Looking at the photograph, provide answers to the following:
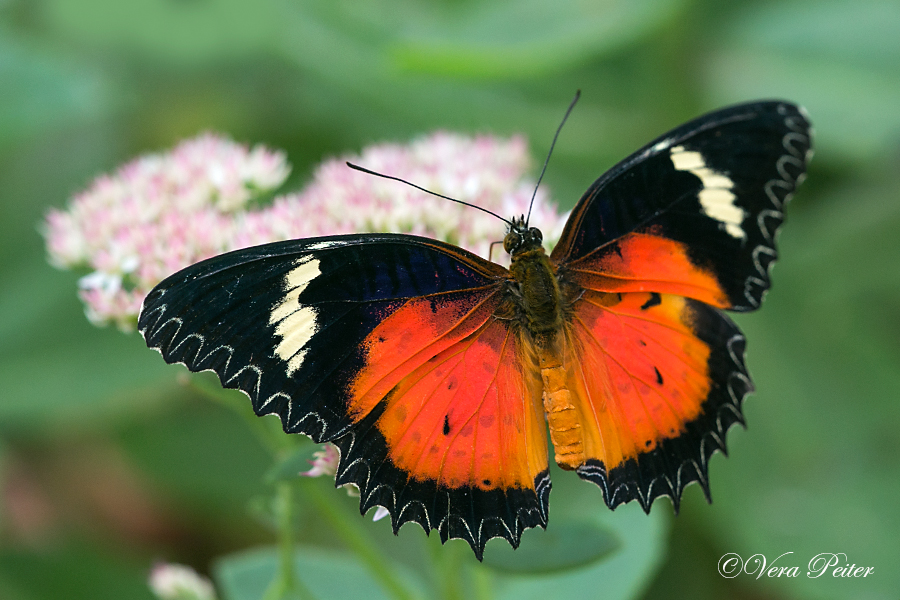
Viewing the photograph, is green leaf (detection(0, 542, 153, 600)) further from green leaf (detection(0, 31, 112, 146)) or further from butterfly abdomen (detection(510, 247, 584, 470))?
butterfly abdomen (detection(510, 247, 584, 470))

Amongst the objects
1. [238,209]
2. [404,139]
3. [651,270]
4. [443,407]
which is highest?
[404,139]

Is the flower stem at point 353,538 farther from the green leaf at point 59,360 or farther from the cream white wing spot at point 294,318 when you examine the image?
the green leaf at point 59,360

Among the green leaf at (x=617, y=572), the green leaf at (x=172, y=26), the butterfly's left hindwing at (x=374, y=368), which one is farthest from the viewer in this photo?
the green leaf at (x=172, y=26)

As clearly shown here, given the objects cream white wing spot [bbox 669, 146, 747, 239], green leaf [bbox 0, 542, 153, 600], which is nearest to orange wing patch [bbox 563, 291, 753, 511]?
cream white wing spot [bbox 669, 146, 747, 239]

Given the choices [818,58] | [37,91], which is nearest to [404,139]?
[37,91]

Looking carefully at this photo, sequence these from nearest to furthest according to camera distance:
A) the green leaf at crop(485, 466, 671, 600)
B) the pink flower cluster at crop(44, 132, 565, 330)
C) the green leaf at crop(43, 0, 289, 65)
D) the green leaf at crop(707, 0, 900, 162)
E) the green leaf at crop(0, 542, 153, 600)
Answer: the pink flower cluster at crop(44, 132, 565, 330) < the green leaf at crop(485, 466, 671, 600) < the green leaf at crop(0, 542, 153, 600) < the green leaf at crop(707, 0, 900, 162) < the green leaf at crop(43, 0, 289, 65)

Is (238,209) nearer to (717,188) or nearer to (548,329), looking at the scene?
(548,329)

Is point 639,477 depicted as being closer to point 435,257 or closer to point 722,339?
point 722,339

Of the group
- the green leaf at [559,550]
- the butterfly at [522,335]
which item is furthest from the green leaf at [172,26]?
the green leaf at [559,550]
